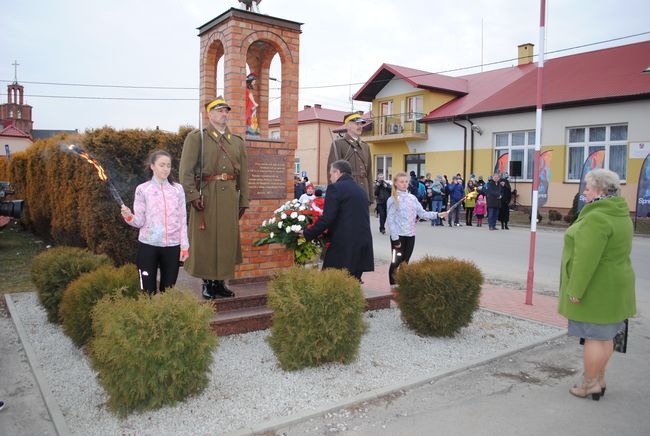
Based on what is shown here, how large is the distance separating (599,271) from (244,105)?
15.2ft

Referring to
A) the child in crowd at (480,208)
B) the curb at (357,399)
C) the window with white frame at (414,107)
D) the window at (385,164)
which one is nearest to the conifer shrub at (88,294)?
the curb at (357,399)

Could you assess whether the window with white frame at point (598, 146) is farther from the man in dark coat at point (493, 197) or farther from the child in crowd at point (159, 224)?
the child in crowd at point (159, 224)

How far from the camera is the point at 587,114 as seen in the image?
A: 2314 cm

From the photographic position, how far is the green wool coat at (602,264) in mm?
4047

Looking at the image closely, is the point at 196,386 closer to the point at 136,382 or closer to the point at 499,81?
the point at 136,382

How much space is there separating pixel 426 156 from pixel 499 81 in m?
5.86

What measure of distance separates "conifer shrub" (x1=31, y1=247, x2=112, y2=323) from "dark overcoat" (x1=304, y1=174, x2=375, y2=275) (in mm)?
2574

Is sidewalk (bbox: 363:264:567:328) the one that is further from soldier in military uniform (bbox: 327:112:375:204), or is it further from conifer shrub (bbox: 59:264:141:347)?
conifer shrub (bbox: 59:264:141:347)

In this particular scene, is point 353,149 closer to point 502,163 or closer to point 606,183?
point 606,183

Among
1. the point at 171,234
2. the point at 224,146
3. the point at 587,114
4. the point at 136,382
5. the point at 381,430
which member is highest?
the point at 587,114

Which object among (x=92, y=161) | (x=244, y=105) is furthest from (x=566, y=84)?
(x=92, y=161)

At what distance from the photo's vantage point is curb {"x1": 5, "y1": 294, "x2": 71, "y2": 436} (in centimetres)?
373

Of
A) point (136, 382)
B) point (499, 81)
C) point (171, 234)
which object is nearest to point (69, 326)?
point (171, 234)

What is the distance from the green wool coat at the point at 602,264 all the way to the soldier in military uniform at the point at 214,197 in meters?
3.45
